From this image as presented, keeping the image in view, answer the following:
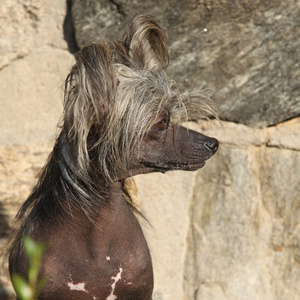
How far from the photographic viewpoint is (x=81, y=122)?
6.90 feet

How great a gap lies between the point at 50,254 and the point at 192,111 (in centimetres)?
97

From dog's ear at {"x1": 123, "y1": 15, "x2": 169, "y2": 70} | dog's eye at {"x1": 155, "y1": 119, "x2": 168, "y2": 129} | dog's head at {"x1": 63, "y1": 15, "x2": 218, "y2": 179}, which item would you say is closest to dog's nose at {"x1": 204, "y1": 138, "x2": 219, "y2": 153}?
dog's head at {"x1": 63, "y1": 15, "x2": 218, "y2": 179}

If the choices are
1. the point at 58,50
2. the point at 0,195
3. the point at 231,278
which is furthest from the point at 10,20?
the point at 231,278

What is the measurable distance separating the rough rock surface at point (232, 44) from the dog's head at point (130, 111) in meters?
0.90

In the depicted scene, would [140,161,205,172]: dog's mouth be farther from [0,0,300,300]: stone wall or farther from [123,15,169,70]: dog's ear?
[0,0,300,300]: stone wall

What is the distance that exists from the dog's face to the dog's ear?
0.37 m

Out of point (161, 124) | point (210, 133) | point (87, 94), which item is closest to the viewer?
point (87, 94)

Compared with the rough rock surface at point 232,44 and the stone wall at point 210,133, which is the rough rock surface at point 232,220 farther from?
the rough rock surface at point 232,44

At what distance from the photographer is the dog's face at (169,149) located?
7.86 ft

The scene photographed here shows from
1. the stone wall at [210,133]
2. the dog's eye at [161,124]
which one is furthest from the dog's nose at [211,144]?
the stone wall at [210,133]

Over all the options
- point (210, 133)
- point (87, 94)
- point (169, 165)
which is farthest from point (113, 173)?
point (210, 133)

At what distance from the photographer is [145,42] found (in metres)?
2.63

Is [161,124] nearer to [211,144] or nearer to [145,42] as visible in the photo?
[211,144]

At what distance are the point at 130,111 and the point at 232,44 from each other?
145 cm
